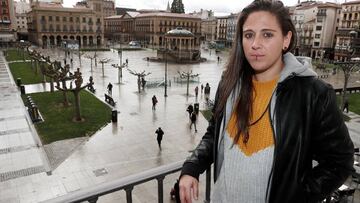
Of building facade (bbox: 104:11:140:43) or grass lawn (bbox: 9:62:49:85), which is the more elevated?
building facade (bbox: 104:11:140:43)

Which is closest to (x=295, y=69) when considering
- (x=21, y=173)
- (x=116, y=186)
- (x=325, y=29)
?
(x=116, y=186)

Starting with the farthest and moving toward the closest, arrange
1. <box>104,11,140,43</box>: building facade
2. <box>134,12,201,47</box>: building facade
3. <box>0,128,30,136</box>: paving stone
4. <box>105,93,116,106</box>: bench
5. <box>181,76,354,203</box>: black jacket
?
1. <box>104,11,140,43</box>: building facade
2. <box>134,12,201,47</box>: building facade
3. <box>105,93,116,106</box>: bench
4. <box>0,128,30,136</box>: paving stone
5. <box>181,76,354,203</box>: black jacket

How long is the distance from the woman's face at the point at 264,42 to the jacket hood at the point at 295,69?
0.32 feet

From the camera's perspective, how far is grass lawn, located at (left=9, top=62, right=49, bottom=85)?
37219mm

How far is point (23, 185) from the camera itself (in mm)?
13000

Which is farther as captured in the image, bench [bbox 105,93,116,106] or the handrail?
bench [bbox 105,93,116,106]

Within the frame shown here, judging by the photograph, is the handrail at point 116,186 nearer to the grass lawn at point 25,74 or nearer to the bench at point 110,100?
the bench at point 110,100

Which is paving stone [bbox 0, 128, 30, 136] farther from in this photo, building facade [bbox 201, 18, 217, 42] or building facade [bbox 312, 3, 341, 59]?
building facade [bbox 201, 18, 217, 42]

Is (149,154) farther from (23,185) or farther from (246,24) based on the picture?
(246,24)

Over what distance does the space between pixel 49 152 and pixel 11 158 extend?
1797mm

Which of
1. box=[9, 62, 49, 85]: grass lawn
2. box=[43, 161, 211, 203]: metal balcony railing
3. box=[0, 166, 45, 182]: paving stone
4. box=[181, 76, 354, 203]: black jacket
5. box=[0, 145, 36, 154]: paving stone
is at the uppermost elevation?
box=[181, 76, 354, 203]: black jacket

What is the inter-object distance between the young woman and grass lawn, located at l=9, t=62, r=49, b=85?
37.6 metres

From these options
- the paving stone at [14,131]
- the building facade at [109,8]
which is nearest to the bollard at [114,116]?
the paving stone at [14,131]

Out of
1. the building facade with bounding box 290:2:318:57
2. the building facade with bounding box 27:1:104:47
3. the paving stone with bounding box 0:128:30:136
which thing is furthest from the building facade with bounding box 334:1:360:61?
the building facade with bounding box 27:1:104:47
